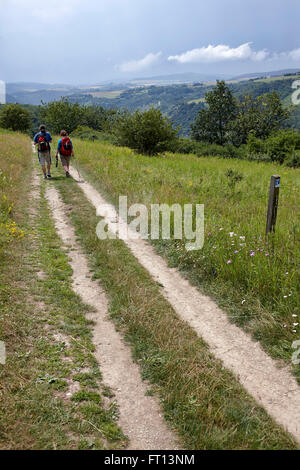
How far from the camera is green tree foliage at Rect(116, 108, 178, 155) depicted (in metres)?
22.0

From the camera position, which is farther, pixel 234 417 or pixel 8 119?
pixel 8 119

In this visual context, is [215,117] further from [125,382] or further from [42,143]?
[125,382]

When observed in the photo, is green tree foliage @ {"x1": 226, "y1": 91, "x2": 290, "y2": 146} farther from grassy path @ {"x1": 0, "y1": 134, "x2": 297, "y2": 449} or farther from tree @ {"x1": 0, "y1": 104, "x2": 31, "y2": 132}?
grassy path @ {"x1": 0, "y1": 134, "x2": 297, "y2": 449}

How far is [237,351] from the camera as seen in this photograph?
4.38 m

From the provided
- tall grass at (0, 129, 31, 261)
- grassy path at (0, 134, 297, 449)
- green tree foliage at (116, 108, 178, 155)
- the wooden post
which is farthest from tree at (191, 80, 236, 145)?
grassy path at (0, 134, 297, 449)

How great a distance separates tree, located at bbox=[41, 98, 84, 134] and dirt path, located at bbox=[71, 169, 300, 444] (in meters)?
47.4

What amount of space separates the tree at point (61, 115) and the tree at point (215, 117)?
1235 inches

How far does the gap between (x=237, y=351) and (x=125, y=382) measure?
1.62 meters

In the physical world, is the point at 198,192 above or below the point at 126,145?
below

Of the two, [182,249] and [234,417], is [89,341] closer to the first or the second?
[234,417]

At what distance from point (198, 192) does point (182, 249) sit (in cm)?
436

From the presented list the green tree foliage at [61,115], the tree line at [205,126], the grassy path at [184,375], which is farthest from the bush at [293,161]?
the green tree foliage at [61,115]

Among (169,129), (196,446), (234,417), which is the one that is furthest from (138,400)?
(169,129)

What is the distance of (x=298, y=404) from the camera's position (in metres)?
3.54
